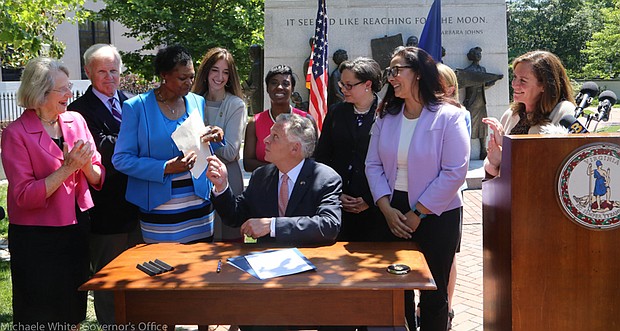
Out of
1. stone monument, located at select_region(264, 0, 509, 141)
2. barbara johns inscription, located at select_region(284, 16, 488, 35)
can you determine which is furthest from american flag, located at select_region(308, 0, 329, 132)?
barbara johns inscription, located at select_region(284, 16, 488, 35)

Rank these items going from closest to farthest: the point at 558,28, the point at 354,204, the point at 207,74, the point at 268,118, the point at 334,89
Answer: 1. the point at 354,204
2. the point at 207,74
3. the point at 268,118
4. the point at 334,89
5. the point at 558,28

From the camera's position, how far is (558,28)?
4494 centimetres

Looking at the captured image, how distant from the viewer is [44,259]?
3695 millimetres

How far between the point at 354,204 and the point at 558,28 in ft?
149

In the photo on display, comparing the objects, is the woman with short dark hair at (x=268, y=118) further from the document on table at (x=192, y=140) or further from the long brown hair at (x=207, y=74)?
the document on table at (x=192, y=140)

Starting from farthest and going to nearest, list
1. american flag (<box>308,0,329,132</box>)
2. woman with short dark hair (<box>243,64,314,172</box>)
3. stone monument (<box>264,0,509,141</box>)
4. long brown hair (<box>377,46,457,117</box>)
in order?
stone monument (<box>264,0,509,141</box>) → american flag (<box>308,0,329,132</box>) → woman with short dark hair (<box>243,64,314,172</box>) → long brown hair (<box>377,46,457,117</box>)

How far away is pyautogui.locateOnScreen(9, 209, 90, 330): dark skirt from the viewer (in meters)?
3.67

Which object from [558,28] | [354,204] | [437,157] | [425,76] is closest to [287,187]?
[354,204]

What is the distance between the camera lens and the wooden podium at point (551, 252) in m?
3.03

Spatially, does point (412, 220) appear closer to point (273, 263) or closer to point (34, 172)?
point (273, 263)

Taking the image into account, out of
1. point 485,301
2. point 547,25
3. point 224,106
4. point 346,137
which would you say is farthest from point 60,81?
point 547,25

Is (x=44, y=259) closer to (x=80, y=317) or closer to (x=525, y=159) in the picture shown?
(x=80, y=317)

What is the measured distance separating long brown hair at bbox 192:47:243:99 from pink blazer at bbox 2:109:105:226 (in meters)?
1.25

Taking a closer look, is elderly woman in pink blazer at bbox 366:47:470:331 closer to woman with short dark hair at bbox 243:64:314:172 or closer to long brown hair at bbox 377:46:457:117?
long brown hair at bbox 377:46:457:117
